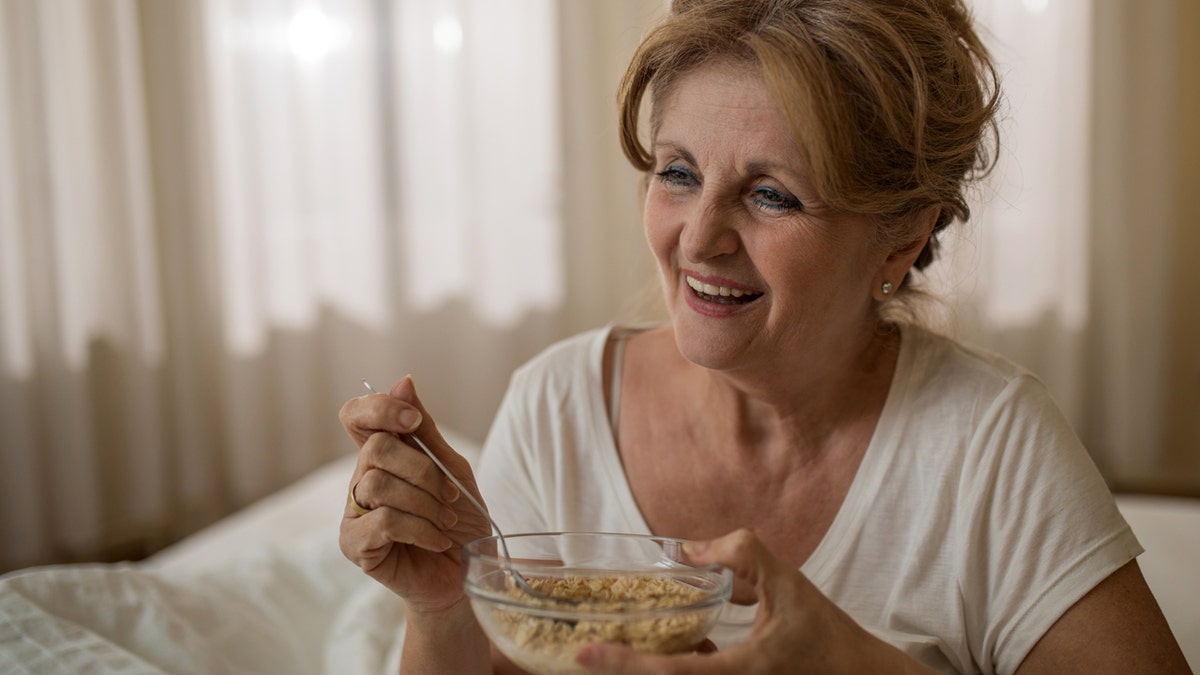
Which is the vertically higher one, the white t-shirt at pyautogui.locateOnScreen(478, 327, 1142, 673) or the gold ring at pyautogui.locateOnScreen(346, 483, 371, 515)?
the gold ring at pyautogui.locateOnScreen(346, 483, 371, 515)

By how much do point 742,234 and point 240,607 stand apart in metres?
0.95

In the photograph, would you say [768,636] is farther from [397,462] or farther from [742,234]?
[742,234]

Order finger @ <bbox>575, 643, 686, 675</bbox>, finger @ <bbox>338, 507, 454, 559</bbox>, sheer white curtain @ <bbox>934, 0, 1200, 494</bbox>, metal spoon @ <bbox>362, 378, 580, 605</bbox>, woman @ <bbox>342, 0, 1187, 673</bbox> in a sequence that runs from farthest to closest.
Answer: sheer white curtain @ <bbox>934, 0, 1200, 494</bbox>, woman @ <bbox>342, 0, 1187, 673</bbox>, finger @ <bbox>338, 507, 454, 559</bbox>, metal spoon @ <bbox>362, 378, 580, 605</bbox>, finger @ <bbox>575, 643, 686, 675</bbox>

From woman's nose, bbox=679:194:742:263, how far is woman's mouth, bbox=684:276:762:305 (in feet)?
0.14

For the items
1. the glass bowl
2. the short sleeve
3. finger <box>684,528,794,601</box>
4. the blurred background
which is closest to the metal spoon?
the glass bowl

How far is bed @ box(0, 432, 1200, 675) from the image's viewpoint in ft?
4.32

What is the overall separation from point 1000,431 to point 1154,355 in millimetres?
3031

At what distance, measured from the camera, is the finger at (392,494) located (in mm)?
1083

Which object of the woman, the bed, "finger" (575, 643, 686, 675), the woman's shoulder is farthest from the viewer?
the woman's shoulder

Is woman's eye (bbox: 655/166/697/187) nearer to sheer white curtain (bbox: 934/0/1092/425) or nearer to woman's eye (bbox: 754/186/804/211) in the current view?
woman's eye (bbox: 754/186/804/211)

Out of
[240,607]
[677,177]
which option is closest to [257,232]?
[240,607]

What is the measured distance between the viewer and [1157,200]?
3848 millimetres

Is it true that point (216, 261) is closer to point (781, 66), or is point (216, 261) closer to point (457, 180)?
point (457, 180)

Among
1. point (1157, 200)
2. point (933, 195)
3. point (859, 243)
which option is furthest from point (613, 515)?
point (1157, 200)
